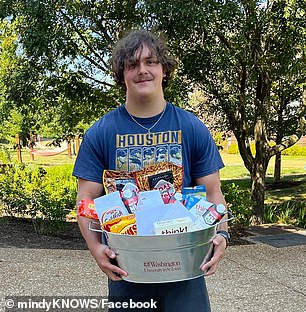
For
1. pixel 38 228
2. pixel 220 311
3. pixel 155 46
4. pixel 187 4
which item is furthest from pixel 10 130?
pixel 155 46

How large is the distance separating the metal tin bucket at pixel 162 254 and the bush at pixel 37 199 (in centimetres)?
572

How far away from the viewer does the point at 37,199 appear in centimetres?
722

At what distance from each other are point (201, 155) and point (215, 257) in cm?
40

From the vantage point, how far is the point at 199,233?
59.7 inches

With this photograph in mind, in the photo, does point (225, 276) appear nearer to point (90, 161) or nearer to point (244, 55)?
point (90, 161)

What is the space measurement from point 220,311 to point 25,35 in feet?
11.6

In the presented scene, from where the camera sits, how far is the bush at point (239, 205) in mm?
7219

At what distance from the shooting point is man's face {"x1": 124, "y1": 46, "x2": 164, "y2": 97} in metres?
1.75

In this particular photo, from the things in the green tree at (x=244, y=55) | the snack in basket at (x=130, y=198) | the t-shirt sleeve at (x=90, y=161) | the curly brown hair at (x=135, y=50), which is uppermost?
A: the green tree at (x=244, y=55)

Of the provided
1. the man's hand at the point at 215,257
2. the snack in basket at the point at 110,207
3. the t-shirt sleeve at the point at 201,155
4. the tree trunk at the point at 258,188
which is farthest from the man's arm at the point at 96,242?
the tree trunk at the point at 258,188

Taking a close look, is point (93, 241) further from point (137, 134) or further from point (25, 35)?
point (25, 35)

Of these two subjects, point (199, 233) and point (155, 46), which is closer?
point (199, 233)

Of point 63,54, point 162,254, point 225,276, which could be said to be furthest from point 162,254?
point 63,54

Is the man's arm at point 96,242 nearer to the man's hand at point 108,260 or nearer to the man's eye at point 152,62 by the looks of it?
the man's hand at point 108,260
